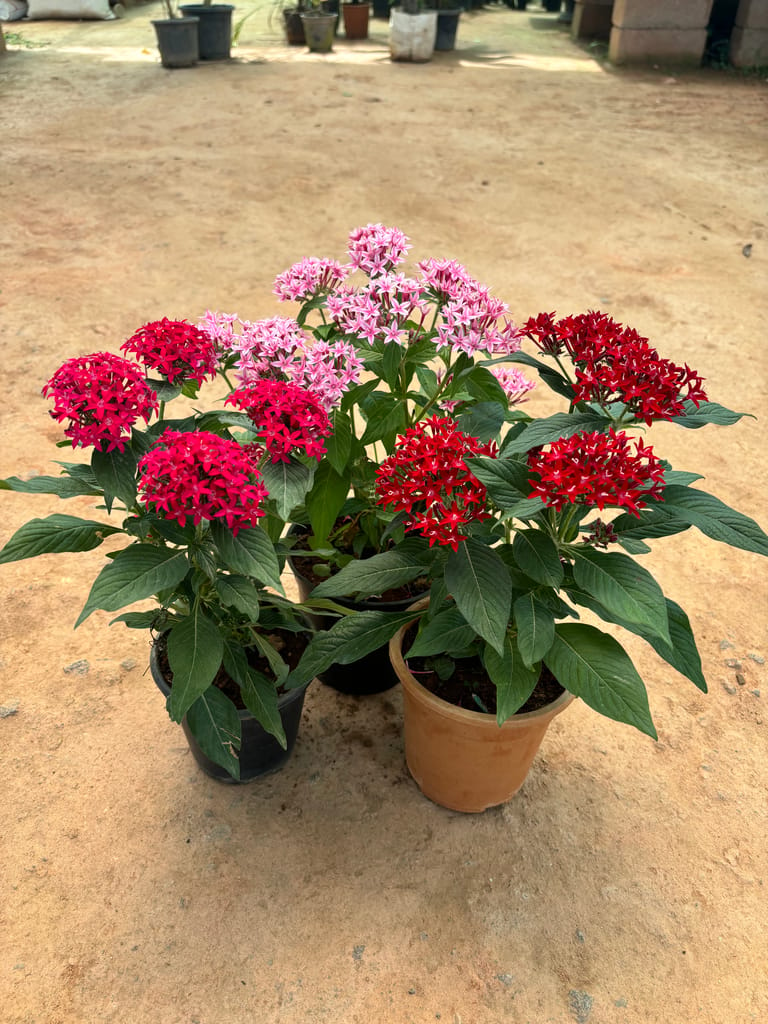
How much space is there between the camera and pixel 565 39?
10703mm

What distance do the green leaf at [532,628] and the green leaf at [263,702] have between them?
0.56 m

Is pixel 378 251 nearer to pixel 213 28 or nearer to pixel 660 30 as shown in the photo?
pixel 213 28

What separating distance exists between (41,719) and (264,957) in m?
0.91

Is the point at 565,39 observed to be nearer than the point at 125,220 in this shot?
No

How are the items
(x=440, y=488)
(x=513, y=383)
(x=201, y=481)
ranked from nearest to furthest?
(x=201, y=481) < (x=440, y=488) < (x=513, y=383)

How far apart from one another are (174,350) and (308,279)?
18.7 inches

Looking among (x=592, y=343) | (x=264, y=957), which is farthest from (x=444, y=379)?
(x=264, y=957)

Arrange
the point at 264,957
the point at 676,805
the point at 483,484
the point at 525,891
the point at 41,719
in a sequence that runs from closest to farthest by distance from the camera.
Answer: the point at 483,484, the point at 264,957, the point at 525,891, the point at 676,805, the point at 41,719

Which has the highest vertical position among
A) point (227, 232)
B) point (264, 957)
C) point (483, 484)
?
point (483, 484)

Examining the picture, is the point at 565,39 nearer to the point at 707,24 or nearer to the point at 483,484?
the point at 707,24

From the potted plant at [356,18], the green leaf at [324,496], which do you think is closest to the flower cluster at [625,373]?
the green leaf at [324,496]

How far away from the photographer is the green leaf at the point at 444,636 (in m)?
1.56

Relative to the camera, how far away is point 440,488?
1337mm

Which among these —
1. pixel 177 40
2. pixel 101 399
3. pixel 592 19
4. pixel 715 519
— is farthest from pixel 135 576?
pixel 592 19
